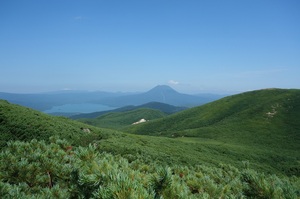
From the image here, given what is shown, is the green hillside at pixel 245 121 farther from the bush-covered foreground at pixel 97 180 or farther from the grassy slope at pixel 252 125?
the bush-covered foreground at pixel 97 180

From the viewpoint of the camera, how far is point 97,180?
302 cm

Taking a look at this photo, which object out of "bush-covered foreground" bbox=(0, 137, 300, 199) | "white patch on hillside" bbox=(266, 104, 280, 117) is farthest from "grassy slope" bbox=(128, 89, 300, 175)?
"bush-covered foreground" bbox=(0, 137, 300, 199)

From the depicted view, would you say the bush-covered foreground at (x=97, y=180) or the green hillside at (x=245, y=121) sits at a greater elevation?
the bush-covered foreground at (x=97, y=180)

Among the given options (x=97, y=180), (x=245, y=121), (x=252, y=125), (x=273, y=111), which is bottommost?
(x=252, y=125)

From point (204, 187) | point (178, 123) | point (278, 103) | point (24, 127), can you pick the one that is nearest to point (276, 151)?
point (278, 103)

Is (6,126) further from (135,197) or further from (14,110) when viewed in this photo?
(135,197)

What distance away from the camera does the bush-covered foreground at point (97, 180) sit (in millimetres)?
2867

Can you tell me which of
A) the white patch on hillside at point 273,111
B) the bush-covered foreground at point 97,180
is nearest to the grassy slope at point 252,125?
the white patch on hillside at point 273,111

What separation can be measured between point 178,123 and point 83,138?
266 feet

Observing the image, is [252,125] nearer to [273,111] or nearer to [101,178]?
[273,111]

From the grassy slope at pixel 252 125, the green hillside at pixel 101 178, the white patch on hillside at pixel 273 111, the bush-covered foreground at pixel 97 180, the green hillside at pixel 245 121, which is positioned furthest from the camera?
the white patch on hillside at pixel 273 111

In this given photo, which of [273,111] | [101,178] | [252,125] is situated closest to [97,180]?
[101,178]

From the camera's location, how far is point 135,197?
2.34m

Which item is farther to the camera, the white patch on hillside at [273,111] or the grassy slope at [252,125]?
the white patch on hillside at [273,111]
